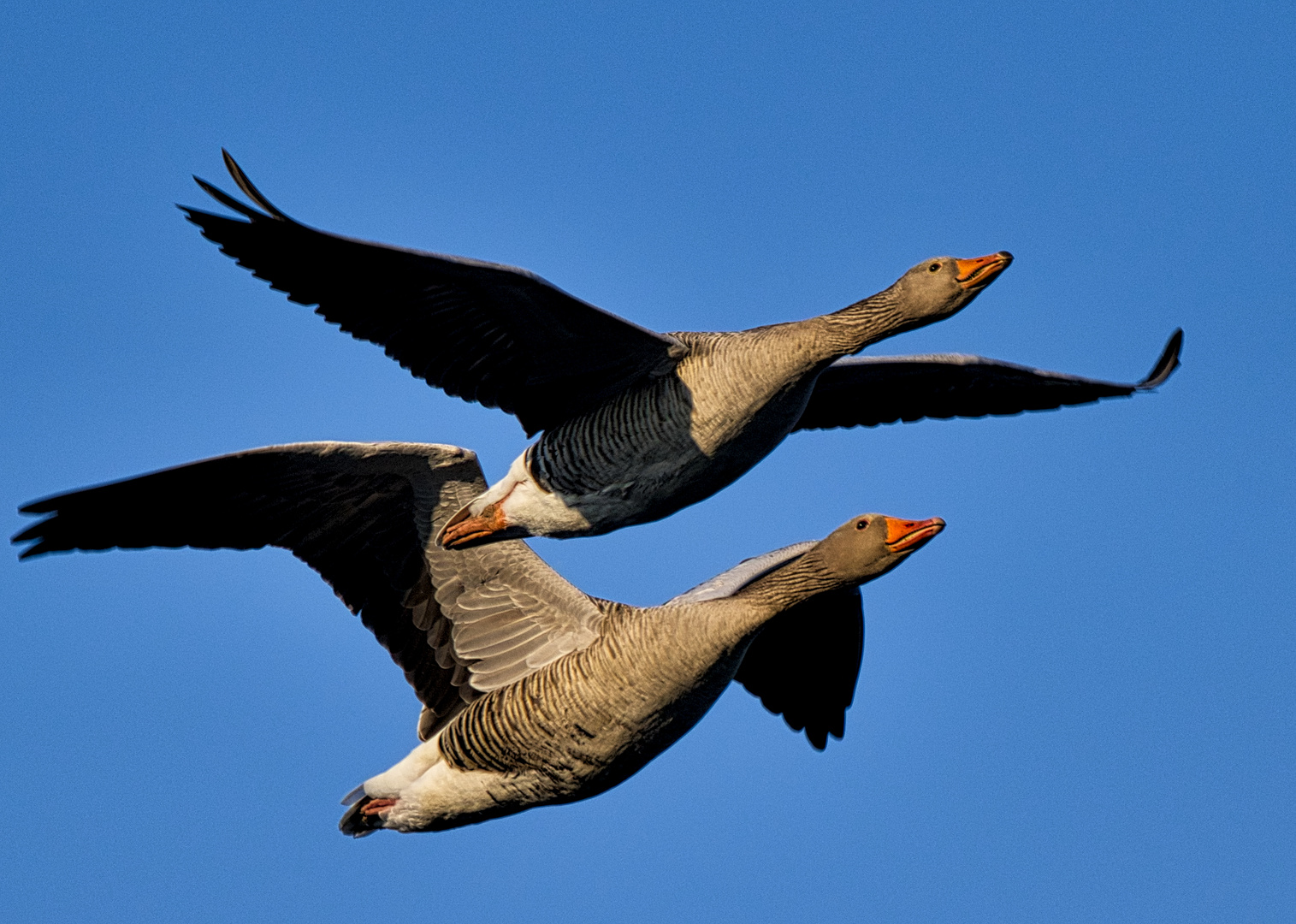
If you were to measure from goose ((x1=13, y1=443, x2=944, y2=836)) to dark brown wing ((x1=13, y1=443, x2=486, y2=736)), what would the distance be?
0.05 feet

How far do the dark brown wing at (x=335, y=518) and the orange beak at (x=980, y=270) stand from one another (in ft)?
12.8

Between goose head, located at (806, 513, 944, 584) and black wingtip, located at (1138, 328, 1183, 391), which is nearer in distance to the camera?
goose head, located at (806, 513, 944, 584)

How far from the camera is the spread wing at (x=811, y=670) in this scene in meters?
14.5

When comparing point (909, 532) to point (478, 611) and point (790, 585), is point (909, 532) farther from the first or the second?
point (478, 611)

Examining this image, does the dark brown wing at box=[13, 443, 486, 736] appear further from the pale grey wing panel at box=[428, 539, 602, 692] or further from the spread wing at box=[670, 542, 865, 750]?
the spread wing at box=[670, 542, 865, 750]

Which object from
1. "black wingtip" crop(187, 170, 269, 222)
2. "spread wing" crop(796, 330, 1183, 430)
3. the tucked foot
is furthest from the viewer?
"spread wing" crop(796, 330, 1183, 430)

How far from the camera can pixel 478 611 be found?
13.4 meters

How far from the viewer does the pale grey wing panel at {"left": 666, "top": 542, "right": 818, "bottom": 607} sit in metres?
12.3

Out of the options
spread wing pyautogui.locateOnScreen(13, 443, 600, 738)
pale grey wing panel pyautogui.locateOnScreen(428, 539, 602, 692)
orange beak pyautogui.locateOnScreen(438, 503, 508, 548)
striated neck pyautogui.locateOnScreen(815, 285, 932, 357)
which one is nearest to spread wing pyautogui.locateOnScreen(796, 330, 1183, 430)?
striated neck pyautogui.locateOnScreen(815, 285, 932, 357)

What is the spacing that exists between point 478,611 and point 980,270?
15.7ft

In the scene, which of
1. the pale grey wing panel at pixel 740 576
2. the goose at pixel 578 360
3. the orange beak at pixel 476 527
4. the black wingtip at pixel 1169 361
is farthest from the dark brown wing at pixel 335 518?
the black wingtip at pixel 1169 361

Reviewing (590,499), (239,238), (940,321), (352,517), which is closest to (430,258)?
(239,238)

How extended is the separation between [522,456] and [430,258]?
202 centimetres

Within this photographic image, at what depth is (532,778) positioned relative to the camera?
12.2m
